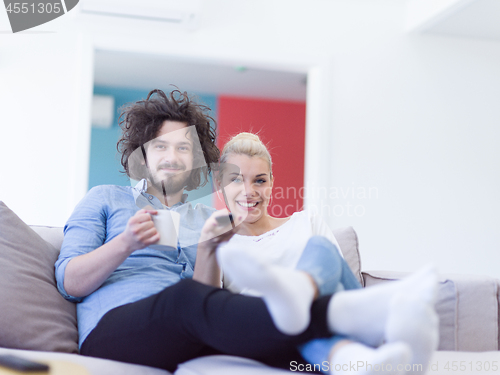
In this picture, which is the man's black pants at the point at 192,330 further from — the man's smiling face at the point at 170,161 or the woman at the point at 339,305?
the man's smiling face at the point at 170,161

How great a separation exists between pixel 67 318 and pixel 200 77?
12.0ft

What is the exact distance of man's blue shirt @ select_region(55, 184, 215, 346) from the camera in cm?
114

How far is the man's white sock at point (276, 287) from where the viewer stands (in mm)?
744

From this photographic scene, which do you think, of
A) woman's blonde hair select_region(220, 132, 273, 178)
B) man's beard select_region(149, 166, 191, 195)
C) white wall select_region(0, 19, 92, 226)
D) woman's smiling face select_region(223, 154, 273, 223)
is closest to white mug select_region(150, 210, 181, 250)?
man's beard select_region(149, 166, 191, 195)

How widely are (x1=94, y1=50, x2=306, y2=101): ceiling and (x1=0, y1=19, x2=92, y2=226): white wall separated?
104 cm

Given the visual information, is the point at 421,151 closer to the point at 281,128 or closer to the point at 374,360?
the point at 281,128

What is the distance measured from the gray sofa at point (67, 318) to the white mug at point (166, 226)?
0.87 ft

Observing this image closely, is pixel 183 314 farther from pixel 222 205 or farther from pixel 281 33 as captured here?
pixel 281 33

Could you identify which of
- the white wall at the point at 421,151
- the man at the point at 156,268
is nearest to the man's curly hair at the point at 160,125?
the man at the point at 156,268

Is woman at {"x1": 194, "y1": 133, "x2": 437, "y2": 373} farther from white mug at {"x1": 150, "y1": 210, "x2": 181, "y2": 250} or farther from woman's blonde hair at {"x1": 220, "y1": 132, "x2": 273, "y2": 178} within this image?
woman's blonde hair at {"x1": 220, "y1": 132, "x2": 273, "y2": 178}

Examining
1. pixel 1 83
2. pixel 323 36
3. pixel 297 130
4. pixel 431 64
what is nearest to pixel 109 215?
pixel 1 83

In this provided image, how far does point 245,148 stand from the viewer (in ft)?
5.63

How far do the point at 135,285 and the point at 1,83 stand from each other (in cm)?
236

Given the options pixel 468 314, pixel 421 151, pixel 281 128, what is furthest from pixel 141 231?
pixel 281 128
